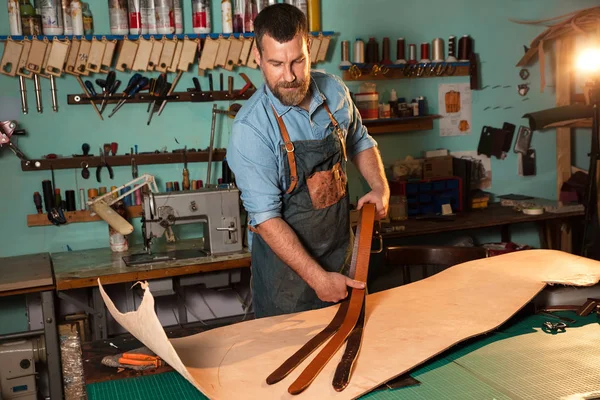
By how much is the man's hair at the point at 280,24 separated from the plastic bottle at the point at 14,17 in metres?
2.18

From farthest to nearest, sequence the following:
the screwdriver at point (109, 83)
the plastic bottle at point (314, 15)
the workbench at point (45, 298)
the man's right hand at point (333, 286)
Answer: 1. the plastic bottle at point (314, 15)
2. the screwdriver at point (109, 83)
3. the workbench at point (45, 298)
4. the man's right hand at point (333, 286)

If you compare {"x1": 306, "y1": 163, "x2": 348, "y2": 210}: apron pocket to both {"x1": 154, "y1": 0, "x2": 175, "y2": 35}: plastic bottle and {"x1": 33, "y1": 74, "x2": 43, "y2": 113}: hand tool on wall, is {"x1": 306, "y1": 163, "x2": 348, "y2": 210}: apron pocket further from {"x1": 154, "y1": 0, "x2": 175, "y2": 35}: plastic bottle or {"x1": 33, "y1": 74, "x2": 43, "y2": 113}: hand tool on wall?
{"x1": 33, "y1": 74, "x2": 43, "y2": 113}: hand tool on wall

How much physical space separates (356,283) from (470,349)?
416 millimetres

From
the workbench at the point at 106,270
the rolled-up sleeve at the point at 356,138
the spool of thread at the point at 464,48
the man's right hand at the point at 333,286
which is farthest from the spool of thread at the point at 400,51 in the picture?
the man's right hand at the point at 333,286

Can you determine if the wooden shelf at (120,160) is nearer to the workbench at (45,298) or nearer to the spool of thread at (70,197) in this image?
the spool of thread at (70,197)

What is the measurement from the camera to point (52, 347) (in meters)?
3.55

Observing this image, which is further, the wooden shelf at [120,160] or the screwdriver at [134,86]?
the screwdriver at [134,86]

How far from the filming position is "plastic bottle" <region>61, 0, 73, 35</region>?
402cm

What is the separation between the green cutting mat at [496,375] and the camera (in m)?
1.66

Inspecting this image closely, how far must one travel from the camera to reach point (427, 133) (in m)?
5.07

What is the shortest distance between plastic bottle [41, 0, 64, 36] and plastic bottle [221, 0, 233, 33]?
1.01 meters

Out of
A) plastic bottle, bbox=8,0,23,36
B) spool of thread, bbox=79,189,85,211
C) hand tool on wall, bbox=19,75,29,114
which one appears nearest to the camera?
plastic bottle, bbox=8,0,23,36

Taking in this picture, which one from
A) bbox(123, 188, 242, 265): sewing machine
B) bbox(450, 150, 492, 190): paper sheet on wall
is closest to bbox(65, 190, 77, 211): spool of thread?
bbox(123, 188, 242, 265): sewing machine

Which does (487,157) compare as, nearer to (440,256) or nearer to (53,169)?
(440,256)
